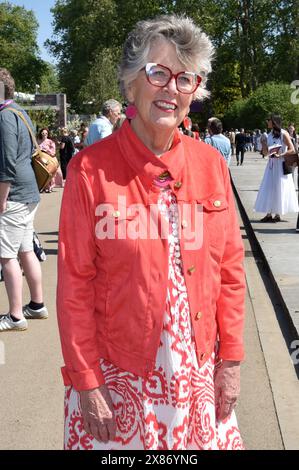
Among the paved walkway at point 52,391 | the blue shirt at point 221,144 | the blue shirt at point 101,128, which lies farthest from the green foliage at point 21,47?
the paved walkway at point 52,391

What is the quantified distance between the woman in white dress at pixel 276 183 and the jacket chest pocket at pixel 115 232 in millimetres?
10315

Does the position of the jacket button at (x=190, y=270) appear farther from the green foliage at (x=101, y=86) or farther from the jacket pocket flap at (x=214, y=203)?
the green foliage at (x=101, y=86)

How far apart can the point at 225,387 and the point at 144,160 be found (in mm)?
799

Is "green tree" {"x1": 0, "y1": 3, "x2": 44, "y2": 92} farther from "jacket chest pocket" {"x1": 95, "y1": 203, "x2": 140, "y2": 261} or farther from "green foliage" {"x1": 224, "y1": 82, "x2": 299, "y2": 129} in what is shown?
"jacket chest pocket" {"x1": 95, "y1": 203, "x2": 140, "y2": 261}

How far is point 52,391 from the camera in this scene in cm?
466

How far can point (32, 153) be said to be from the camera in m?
5.80

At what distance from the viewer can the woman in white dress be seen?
12.4 m

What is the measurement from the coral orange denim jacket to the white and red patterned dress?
0.03 m

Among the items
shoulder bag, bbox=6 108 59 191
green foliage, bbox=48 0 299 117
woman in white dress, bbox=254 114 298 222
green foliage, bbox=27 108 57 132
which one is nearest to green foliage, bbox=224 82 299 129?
green foliage, bbox=48 0 299 117

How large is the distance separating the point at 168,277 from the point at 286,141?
10352 mm

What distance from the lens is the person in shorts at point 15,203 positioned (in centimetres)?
535

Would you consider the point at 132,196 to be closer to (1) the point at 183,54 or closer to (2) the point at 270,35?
(1) the point at 183,54

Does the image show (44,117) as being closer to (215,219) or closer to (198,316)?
(215,219)
